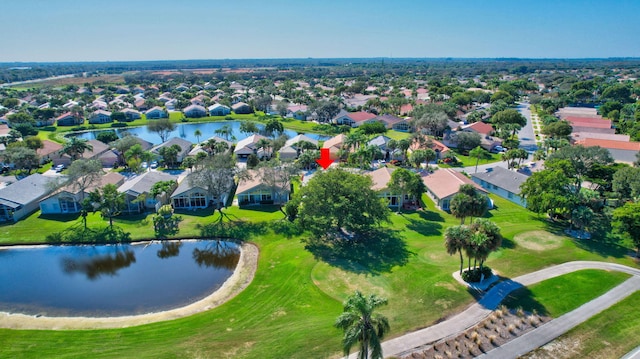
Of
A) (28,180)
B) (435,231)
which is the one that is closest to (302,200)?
(435,231)

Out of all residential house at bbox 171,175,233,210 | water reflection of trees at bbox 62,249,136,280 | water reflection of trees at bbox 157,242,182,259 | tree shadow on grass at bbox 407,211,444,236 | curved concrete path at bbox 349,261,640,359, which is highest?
residential house at bbox 171,175,233,210

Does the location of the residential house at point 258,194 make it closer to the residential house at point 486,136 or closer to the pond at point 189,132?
the pond at point 189,132

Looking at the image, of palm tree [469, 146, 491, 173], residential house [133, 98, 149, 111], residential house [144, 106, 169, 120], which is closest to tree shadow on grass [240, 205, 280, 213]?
palm tree [469, 146, 491, 173]

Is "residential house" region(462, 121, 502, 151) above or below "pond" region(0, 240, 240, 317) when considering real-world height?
above

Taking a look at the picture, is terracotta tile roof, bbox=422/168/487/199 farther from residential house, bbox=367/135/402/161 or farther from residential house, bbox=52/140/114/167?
residential house, bbox=52/140/114/167

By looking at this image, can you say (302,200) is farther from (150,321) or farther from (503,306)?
(503,306)

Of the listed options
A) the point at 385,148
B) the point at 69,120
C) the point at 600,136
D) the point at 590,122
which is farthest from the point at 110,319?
the point at 590,122

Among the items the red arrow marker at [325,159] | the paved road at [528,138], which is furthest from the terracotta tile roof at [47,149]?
the paved road at [528,138]
